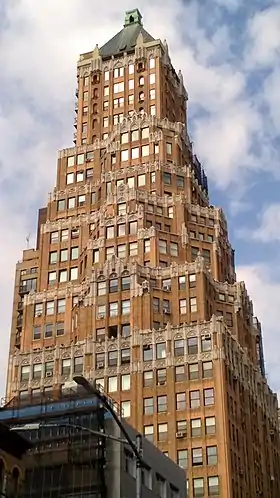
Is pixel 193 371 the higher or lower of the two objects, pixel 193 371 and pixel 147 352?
the lower

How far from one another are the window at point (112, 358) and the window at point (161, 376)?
576cm

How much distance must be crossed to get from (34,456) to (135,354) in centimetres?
4386

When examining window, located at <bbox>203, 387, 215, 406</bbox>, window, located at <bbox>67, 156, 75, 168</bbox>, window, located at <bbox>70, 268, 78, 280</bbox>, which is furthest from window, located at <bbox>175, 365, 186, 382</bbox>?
window, located at <bbox>67, 156, 75, 168</bbox>

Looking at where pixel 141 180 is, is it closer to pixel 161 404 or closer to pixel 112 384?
pixel 112 384

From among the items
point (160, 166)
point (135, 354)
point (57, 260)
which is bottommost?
point (135, 354)

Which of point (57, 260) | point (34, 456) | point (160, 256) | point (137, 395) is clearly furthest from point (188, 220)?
point (34, 456)

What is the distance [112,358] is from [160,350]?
6.02 m

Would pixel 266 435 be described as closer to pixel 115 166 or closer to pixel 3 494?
pixel 115 166

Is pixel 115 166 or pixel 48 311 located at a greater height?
pixel 115 166

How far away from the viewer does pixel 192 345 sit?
322 ft

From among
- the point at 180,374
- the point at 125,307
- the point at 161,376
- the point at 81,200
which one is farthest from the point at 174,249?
the point at 180,374

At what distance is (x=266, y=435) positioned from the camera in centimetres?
10938

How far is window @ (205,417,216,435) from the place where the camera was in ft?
300

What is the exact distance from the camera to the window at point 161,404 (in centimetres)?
9462
